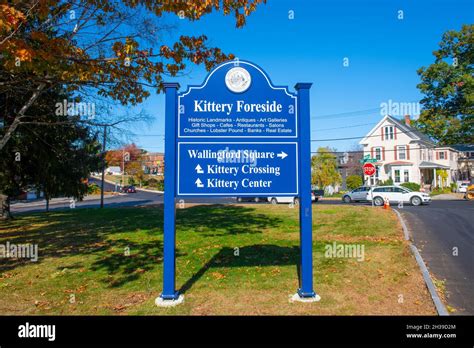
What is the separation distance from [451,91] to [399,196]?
18347 millimetres

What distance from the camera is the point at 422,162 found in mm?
43031

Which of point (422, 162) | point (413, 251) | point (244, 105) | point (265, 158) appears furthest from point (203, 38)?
point (422, 162)

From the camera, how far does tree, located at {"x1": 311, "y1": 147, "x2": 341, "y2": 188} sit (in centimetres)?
4406

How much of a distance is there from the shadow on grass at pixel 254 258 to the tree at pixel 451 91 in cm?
3337

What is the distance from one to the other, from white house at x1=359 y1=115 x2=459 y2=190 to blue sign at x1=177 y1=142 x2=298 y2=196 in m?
38.0

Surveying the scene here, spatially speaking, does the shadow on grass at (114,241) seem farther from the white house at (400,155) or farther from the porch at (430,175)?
the porch at (430,175)

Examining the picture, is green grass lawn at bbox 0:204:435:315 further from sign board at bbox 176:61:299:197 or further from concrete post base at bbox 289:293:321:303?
sign board at bbox 176:61:299:197

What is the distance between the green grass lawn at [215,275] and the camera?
489 cm

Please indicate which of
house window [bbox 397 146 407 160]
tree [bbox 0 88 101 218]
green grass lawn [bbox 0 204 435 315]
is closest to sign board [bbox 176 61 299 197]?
green grass lawn [bbox 0 204 435 315]

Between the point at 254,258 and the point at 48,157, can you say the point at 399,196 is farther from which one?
the point at 48,157

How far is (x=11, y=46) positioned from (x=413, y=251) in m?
9.27

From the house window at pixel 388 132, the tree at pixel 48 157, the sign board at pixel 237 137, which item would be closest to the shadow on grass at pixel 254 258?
the sign board at pixel 237 137

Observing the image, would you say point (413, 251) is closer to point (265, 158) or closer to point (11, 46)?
point (265, 158)
